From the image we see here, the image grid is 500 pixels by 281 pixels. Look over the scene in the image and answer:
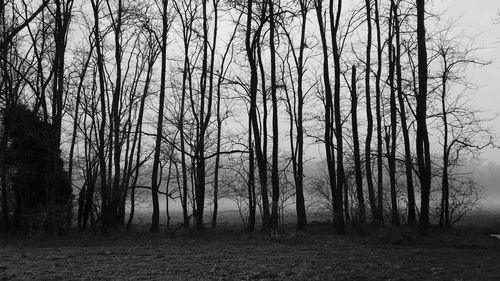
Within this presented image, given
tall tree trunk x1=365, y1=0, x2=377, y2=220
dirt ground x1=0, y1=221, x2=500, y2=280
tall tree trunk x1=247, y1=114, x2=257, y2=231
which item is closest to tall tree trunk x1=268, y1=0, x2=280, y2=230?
tall tree trunk x1=247, y1=114, x2=257, y2=231

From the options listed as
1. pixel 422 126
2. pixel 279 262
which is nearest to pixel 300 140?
pixel 422 126

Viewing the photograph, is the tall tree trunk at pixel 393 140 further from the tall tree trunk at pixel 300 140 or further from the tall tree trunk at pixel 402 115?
the tall tree trunk at pixel 300 140

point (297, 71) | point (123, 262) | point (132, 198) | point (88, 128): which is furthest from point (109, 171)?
point (123, 262)

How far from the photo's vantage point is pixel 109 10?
2009 cm

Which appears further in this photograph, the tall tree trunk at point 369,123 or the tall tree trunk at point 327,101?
the tall tree trunk at point 369,123

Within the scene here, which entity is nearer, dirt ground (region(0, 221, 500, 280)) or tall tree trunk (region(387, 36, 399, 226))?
dirt ground (region(0, 221, 500, 280))

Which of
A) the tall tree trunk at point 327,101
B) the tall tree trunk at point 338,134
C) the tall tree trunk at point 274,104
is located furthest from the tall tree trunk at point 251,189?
the tall tree trunk at point 338,134

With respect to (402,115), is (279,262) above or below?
below

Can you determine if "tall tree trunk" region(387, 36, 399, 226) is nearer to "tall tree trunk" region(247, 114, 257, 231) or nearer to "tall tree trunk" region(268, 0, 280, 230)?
"tall tree trunk" region(268, 0, 280, 230)

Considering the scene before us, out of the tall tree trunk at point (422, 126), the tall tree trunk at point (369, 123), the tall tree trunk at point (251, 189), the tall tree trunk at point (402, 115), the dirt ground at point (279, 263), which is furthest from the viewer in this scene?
the tall tree trunk at point (251, 189)

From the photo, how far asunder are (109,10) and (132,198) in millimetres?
13924

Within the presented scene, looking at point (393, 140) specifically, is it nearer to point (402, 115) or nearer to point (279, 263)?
point (402, 115)

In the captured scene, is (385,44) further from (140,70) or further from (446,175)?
(140,70)

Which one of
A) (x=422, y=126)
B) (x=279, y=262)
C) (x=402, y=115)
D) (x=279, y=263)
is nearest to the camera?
(x=279, y=263)
